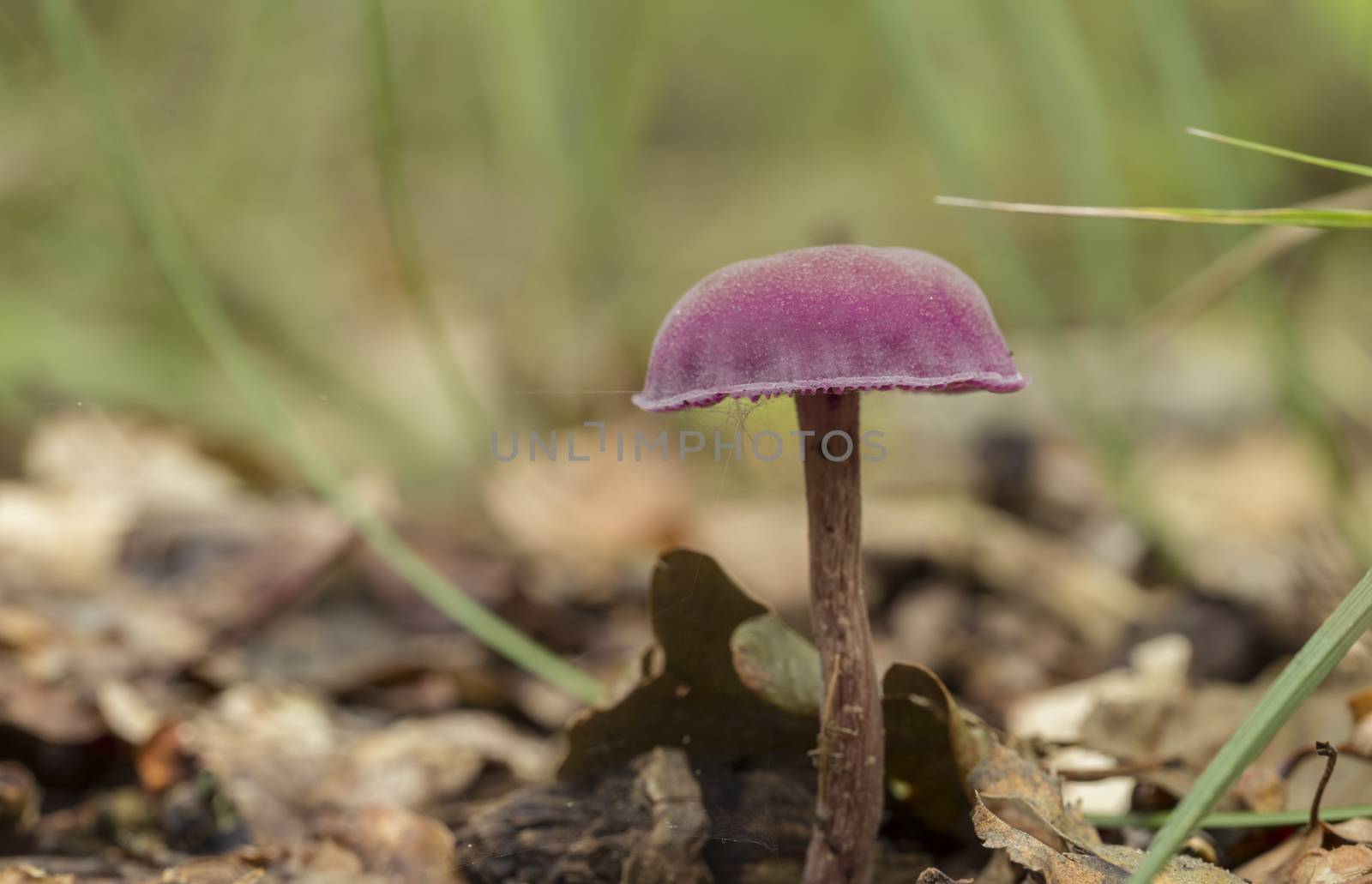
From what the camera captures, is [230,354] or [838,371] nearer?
[838,371]

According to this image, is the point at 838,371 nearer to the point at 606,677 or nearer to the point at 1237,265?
Result: the point at 1237,265

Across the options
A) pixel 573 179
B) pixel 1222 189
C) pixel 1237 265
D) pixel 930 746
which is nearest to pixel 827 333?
pixel 930 746

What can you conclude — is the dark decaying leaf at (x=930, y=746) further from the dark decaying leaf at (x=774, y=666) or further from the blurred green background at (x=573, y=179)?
the blurred green background at (x=573, y=179)

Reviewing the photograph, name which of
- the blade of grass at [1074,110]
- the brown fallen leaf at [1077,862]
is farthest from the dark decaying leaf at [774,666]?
the blade of grass at [1074,110]

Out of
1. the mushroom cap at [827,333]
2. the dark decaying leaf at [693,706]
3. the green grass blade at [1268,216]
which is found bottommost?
the dark decaying leaf at [693,706]

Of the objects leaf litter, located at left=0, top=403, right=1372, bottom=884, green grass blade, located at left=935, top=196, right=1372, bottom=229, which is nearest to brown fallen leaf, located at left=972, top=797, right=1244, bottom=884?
leaf litter, located at left=0, top=403, right=1372, bottom=884

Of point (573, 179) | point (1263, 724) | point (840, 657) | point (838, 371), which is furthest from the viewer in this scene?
point (573, 179)

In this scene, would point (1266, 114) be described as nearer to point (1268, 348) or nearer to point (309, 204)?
point (1268, 348)
